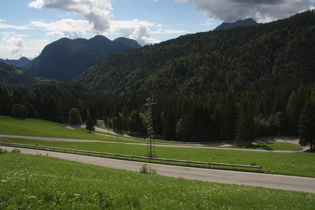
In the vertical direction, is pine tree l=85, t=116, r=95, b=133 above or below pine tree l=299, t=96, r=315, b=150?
below

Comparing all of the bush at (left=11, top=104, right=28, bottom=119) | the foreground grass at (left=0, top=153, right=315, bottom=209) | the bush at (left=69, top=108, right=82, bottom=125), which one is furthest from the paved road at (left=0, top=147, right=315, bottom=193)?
the bush at (left=69, top=108, right=82, bottom=125)

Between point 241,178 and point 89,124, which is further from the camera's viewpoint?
point 89,124

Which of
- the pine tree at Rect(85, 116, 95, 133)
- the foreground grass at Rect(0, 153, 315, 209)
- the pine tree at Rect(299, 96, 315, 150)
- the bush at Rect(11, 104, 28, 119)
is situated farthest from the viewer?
the pine tree at Rect(85, 116, 95, 133)

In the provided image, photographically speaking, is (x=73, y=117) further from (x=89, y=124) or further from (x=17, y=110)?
(x=17, y=110)

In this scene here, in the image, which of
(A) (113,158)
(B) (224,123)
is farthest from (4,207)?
(B) (224,123)

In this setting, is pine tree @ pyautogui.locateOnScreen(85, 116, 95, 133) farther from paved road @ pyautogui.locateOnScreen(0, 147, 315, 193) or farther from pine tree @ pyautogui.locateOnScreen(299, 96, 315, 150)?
pine tree @ pyautogui.locateOnScreen(299, 96, 315, 150)

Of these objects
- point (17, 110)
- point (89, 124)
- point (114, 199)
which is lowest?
point (89, 124)

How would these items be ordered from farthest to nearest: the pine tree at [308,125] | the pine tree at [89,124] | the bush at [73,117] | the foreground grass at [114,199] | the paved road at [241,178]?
the bush at [73,117] → the pine tree at [89,124] → the pine tree at [308,125] → the paved road at [241,178] → the foreground grass at [114,199]

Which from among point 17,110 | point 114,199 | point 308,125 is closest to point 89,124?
point 17,110

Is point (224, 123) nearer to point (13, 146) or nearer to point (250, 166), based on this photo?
point (250, 166)

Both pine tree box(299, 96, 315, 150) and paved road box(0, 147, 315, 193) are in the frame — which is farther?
pine tree box(299, 96, 315, 150)

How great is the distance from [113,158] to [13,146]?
26271 mm

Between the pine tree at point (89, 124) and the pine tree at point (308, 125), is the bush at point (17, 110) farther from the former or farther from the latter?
the pine tree at point (308, 125)

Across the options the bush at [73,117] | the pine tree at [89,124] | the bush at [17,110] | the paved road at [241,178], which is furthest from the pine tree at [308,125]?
the bush at [73,117]
